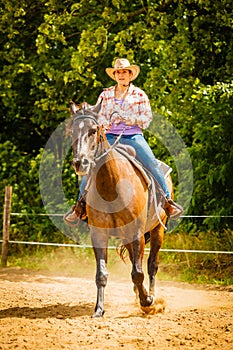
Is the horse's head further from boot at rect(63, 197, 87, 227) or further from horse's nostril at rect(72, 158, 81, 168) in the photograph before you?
boot at rect(63, 197, 87, 227)

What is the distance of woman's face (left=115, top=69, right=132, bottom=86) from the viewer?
739cm

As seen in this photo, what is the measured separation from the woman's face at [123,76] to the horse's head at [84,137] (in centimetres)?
92

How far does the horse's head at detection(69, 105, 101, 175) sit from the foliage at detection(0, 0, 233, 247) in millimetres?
5603

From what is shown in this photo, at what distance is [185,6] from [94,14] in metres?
2.13

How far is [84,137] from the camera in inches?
250

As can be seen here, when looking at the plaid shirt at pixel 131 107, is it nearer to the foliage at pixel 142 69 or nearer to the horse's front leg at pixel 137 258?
the horse's front leg at pixel 137 258

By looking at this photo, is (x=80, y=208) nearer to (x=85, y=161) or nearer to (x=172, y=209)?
(x=85, y=161)

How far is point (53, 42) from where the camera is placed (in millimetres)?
15250

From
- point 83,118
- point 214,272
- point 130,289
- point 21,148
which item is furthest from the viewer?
point 21,148

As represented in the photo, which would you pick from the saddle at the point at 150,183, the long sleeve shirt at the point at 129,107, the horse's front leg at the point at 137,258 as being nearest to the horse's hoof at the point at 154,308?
the horse's front leg at the point at 137,258

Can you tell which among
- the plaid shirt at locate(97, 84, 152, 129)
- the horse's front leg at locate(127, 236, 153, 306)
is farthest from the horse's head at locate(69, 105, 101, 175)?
the horse's front leg at locate(127, 236, 153, 306)

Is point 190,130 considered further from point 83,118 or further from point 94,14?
point 83,118

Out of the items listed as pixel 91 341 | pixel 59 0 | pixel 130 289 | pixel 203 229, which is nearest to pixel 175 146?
pixel 203 229

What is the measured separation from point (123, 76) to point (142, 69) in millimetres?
6785
